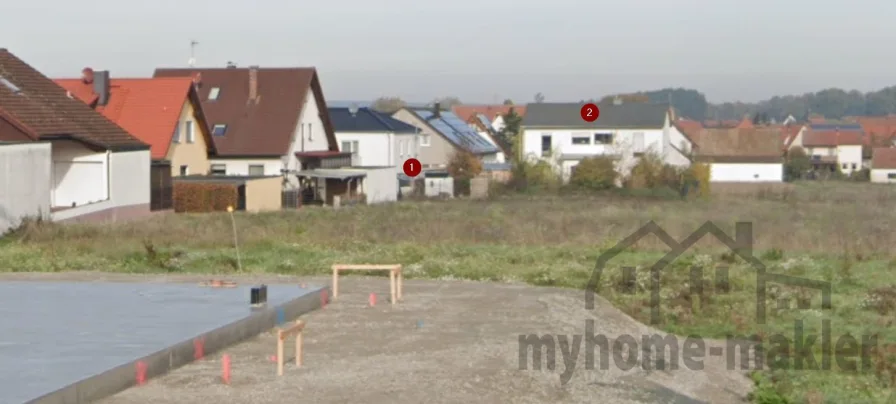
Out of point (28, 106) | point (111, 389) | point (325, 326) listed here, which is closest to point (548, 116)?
point (28, 106)

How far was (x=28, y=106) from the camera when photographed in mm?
35406

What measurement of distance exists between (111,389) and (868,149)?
363ft

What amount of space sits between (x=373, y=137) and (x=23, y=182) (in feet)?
111

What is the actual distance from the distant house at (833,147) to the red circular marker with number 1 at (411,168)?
50211 mm

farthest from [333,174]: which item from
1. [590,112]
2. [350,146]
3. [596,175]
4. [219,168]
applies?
[590,112]

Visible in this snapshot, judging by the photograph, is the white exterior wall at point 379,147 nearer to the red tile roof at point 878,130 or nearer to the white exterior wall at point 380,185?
the white exterior wall at point 380,185

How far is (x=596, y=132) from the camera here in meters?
71.6

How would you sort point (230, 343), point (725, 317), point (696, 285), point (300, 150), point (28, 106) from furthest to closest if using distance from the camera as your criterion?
1. point (300, 150)
2. point (28, 106)
3. point (696, 285)
4. point (725, 317)
5. point (230, 343)

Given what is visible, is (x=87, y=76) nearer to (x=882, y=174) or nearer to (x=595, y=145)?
(x=595, y=145)

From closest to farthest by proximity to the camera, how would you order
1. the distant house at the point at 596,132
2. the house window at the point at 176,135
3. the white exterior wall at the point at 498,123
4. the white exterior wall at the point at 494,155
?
the house window at the point at 176,135 → the distant house at the point at 596,132 → the white exterior wall at the point at 494,155 → the white exterior wall at the point at 498,123

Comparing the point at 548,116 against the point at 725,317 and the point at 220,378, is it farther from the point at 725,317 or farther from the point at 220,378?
the point at 220,378

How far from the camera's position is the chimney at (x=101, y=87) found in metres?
48.3
